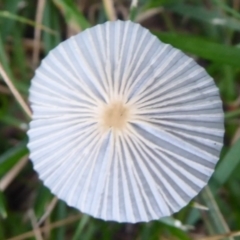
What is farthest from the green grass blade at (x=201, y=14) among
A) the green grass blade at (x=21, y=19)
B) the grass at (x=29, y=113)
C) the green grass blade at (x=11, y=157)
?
the green grass blade at (x=11, y=157)

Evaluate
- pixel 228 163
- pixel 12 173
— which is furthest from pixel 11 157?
pixel 228 163

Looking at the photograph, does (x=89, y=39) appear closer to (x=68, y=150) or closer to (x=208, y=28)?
(x=68, y=150)

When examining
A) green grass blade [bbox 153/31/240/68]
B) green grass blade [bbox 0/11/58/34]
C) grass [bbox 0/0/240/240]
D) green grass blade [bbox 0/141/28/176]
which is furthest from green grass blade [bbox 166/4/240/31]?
green grass blade [bbox 0/141/28/176]

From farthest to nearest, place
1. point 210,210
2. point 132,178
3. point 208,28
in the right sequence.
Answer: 1. point 208,28
2. point 210,210
3. point 132,178

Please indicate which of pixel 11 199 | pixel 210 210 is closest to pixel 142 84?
pixel 210 210

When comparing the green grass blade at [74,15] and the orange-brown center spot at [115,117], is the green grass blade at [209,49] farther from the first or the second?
the orange-brown center spot at [115,117]

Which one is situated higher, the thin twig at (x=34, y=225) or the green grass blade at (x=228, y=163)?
the green grass blade at (x=228, y=163)
